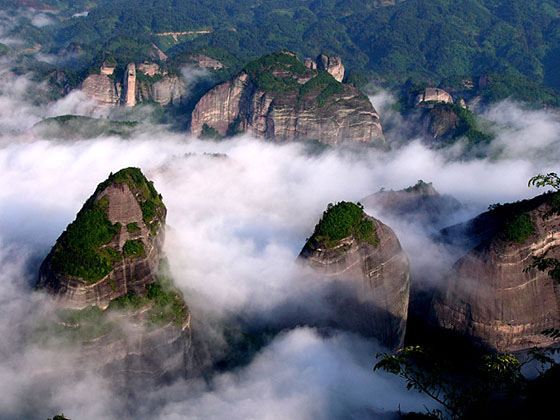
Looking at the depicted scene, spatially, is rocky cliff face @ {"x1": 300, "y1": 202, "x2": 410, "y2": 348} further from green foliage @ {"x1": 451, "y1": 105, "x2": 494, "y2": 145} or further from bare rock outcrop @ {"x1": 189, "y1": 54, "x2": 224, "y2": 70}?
bare rock outcrop @ {"x1": 189, "y1": 54, "x2": 224, "y2": 70}

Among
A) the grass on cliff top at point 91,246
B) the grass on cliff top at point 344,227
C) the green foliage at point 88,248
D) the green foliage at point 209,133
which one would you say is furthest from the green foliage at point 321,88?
the green foliage at point 88,248

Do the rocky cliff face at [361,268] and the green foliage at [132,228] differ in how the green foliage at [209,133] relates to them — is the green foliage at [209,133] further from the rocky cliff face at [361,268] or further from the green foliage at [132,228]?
the green foliage at [132,228]

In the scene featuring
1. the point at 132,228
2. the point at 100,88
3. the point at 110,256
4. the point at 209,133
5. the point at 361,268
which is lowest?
the point at 209,133

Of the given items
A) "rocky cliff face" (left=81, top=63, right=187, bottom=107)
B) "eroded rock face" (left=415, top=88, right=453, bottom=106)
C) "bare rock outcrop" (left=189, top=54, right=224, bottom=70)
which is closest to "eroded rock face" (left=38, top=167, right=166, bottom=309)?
"rocky cliff face" (left=81, top=63, right=187, bottom=107)

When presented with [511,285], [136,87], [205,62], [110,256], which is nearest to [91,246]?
[110,256]

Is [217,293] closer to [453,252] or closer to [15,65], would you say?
[453,252]

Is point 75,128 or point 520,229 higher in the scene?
point 520,229

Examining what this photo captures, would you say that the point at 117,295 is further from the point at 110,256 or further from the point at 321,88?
the point at 321,88
